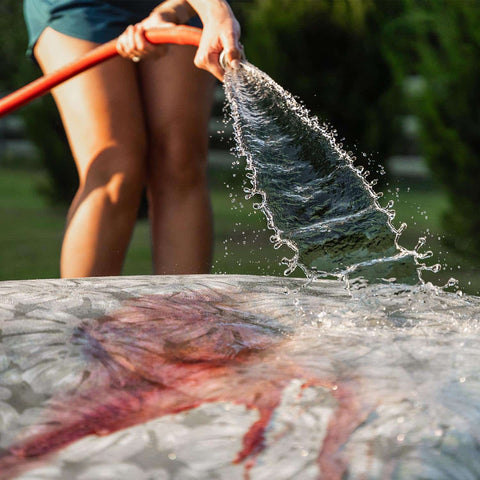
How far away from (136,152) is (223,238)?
4311 mm

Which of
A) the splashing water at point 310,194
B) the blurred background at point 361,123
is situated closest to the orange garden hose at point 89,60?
the splashing water at point 310,194

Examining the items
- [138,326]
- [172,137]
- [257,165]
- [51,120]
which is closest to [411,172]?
[51,120]

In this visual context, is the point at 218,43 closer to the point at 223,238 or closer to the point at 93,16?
the point at 93,16

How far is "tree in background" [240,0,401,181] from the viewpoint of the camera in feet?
23.4

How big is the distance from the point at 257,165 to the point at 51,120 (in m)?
7.30

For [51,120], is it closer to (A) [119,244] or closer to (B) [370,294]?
(A) [119,244]

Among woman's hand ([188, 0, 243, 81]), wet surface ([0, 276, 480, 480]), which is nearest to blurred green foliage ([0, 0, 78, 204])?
woman's hand ([188, 0, 243, 81])

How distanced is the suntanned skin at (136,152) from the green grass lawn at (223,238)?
2.30 meters

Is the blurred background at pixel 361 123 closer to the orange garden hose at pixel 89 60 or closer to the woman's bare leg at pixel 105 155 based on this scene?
the woman's bare leg at pixel 105 155

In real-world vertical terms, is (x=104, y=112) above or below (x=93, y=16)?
below

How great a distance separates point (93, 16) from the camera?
2.67 m

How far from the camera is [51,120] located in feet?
29.1

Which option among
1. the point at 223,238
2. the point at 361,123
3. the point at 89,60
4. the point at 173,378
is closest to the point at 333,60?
the point at 361,123

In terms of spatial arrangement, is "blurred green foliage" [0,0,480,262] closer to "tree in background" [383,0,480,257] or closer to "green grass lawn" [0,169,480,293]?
"tree in background" [383,0,480,257]
